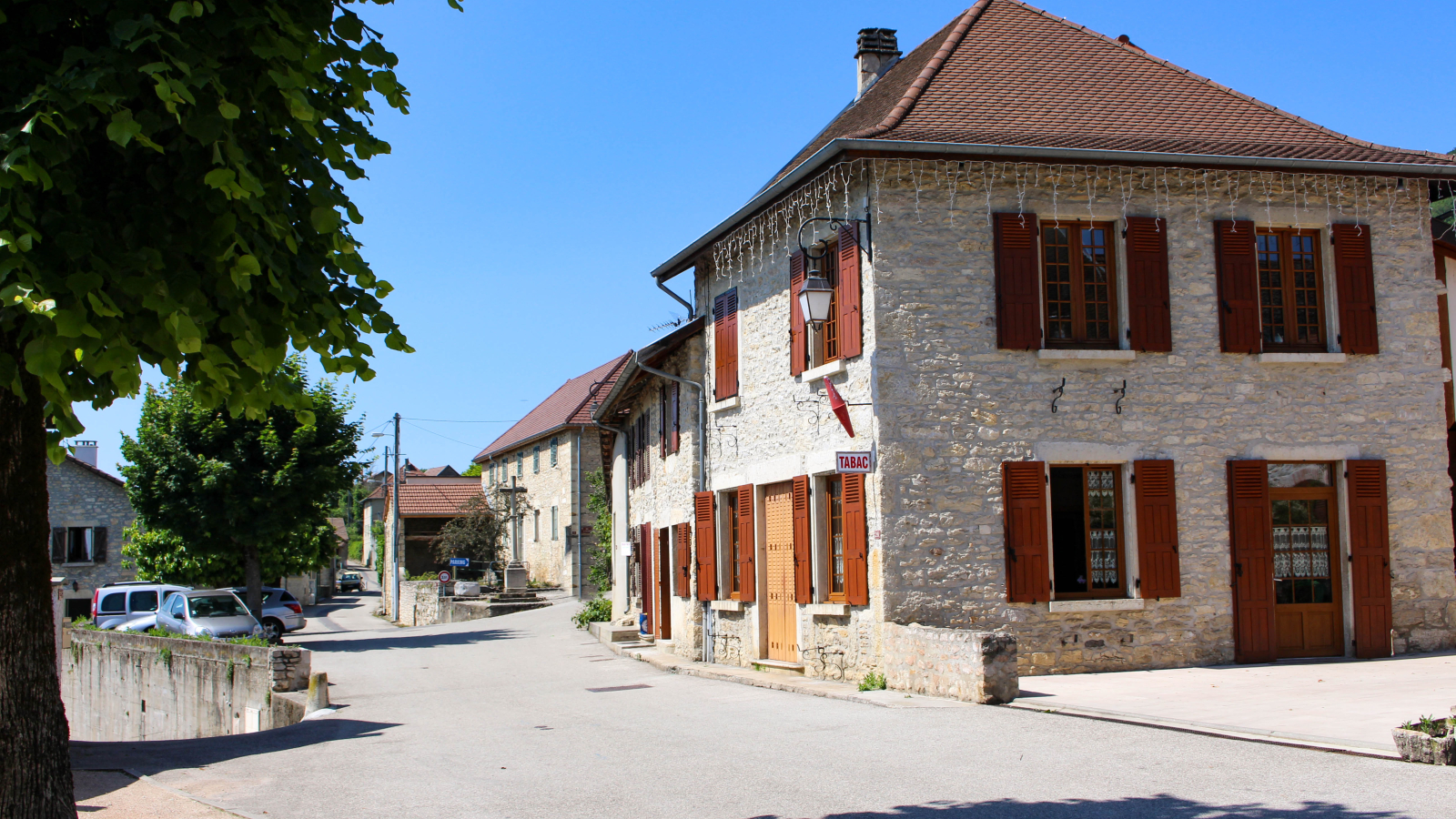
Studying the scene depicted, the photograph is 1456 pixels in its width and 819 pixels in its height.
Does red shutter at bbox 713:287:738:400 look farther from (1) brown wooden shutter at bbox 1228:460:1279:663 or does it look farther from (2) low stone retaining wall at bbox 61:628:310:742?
(2) low stone retaining wall at bbox 61:628:310:742

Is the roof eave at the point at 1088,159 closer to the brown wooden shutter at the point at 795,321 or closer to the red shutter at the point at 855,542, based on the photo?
the brown wooden shutter at the point at 795,321

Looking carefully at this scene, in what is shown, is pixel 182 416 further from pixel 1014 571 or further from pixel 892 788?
pixel 892 788

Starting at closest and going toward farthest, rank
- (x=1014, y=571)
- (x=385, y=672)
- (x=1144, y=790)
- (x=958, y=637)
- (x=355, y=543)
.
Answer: (x=1144, y=790) < (x=958, y=637) < (x=1014, y=571) < (x=385, y=672) < (x=355, y=543)

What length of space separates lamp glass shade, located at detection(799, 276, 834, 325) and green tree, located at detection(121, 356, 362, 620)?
1707 cm

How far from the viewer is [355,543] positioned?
116688 millimetres

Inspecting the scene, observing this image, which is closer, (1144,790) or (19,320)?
(19,320)

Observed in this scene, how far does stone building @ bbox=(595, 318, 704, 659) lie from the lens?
59.8 ft

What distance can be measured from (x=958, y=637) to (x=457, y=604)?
27.7 m

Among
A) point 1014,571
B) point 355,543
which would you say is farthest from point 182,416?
point 355,543

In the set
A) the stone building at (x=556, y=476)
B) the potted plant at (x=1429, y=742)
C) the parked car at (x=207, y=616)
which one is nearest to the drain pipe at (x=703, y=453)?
the parked car at (x=207, y=616)

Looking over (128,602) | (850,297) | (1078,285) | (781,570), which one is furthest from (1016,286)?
(128,602)

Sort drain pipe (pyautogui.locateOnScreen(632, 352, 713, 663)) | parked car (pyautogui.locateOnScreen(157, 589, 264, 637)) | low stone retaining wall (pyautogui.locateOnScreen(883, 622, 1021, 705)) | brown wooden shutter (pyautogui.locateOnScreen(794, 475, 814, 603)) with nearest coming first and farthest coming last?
low stone retaining wall (pyautogui.locateOnScreen(883, 622, 1021, 705)), brown wooden shutter (pyautogui.locateOnScreen(794, 475, 814, 603)), drain pipe (pyautogui.locateOnScreen(632, 352, 713, 663)), parked car (pyautogui.locateOnScreen(157, 589, 264, 637))

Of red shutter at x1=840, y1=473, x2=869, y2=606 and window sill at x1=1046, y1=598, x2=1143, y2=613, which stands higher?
red shutter at x1=840, y1=473, x2=869, y2=606

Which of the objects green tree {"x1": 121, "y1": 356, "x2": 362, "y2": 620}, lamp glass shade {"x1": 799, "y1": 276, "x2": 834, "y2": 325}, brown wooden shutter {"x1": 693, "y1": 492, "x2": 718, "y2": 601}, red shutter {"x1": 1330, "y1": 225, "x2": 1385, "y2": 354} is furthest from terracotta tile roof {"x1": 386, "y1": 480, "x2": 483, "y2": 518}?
red shutter {"x1": 1330, "y1": 225, "x2": 1385, "y2": 354}
